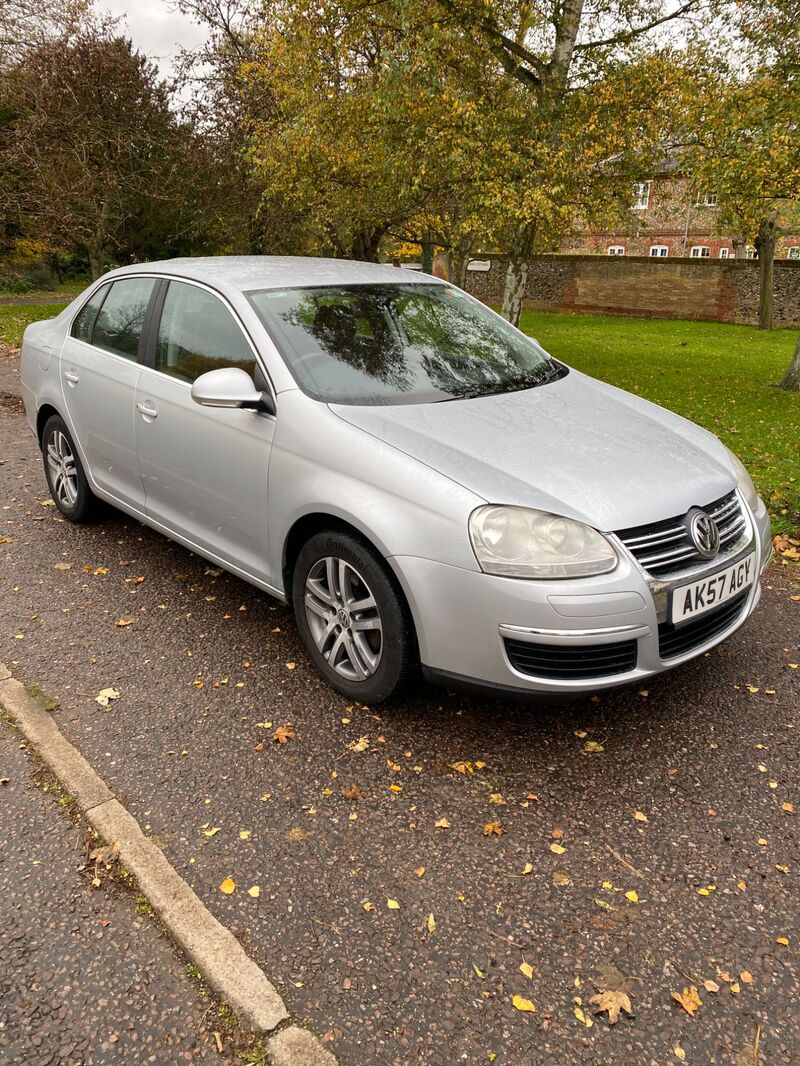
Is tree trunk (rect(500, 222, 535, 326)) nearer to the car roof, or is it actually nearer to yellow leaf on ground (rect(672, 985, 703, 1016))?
the car roof

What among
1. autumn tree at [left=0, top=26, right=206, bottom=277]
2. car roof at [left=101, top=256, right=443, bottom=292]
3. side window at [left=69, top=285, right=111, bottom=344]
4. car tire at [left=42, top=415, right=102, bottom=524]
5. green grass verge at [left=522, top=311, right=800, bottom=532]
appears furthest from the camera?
autumn tree at [left=0, top=26, right=206, bottom=277]

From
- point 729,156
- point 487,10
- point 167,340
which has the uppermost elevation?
point 487,10

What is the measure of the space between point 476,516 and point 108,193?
62.9ft

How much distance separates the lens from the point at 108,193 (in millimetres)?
18734

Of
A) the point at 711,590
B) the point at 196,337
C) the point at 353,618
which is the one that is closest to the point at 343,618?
the point at 353,618

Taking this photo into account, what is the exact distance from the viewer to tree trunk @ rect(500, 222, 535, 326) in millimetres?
11797

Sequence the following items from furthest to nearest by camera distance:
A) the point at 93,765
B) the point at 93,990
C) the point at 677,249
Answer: the point at 677,249 < the point at 93,765 < the point at 93,990

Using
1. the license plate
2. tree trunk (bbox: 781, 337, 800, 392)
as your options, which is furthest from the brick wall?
the license plate

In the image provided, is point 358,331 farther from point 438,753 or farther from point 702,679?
point 702,679

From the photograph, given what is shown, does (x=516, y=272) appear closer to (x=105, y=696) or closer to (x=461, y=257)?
(x=105, y=696)

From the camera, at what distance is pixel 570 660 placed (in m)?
2.82

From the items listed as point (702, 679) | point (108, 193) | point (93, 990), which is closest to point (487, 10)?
point (702, 679)

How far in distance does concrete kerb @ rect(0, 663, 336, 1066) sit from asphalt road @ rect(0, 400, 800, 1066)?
60mm

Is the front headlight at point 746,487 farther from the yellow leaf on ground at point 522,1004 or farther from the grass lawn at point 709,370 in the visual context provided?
the grass lawn at point 709,370
